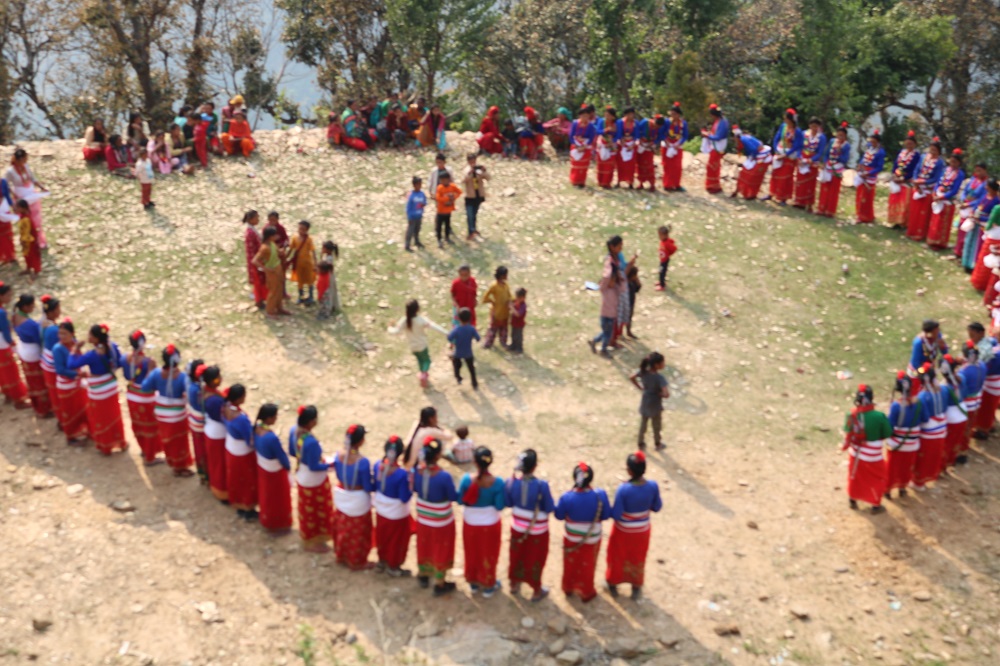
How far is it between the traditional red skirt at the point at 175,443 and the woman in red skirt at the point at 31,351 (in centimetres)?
204

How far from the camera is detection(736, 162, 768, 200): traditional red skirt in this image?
18672 millimetres

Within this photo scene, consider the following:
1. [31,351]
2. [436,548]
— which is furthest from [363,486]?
[31,351]

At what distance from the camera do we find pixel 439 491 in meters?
8.79

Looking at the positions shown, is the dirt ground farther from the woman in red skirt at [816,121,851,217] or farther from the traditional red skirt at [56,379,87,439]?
the woman in red skirt at [816,121,851,217]

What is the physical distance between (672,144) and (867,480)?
9933 millimetres

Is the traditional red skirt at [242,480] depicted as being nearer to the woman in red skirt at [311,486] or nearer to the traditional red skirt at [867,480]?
the woman in red skirt at [311,486]

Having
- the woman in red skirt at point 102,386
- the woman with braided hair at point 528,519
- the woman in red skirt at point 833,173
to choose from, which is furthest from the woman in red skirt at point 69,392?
the woman in red skirt at point 833,173

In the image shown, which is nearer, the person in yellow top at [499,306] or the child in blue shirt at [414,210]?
the person in yellow top at [499,306]

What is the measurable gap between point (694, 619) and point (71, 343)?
24.2 feet

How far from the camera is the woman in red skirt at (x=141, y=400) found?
10505 millimetres

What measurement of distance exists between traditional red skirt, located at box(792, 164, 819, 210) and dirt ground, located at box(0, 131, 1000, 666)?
0.29m

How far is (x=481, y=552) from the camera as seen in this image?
8961 mm

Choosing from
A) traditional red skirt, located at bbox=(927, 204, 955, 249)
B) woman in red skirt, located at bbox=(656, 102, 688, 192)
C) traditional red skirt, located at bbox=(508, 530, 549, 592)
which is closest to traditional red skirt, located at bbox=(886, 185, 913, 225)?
traditional red skirt, located at bbox=(927, 204, 955, 249)

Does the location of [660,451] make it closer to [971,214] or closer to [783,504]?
[783,504]
